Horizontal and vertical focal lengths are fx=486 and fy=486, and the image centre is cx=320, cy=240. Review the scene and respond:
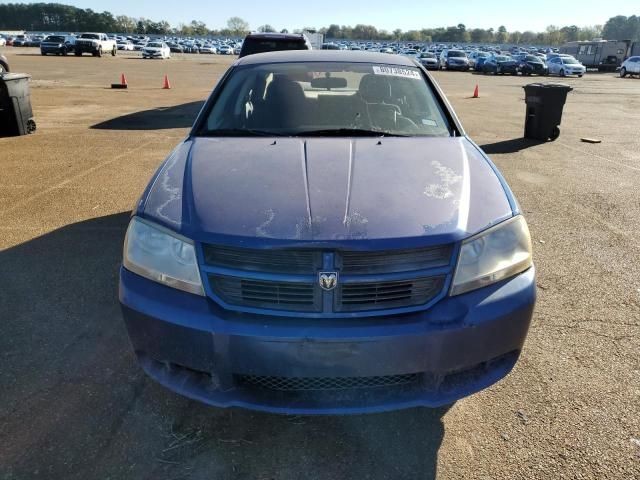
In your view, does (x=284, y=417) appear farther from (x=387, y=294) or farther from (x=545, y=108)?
(x=545, y=108)

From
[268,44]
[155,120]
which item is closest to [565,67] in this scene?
[268,44]

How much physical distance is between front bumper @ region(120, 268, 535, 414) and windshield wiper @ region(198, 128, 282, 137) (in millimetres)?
1326

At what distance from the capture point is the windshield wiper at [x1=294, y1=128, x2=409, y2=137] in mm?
3131

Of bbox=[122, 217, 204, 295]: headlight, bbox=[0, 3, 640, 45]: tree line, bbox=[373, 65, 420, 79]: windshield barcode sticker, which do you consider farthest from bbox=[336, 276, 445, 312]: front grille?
bbox=[0, 3, 640, 45]: tree line

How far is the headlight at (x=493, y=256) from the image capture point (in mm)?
2076

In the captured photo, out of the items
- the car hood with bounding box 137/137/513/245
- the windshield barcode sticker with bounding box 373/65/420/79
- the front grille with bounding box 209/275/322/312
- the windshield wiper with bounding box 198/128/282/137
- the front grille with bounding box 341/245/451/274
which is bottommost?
the front grille with bounding box 209/275/322/312

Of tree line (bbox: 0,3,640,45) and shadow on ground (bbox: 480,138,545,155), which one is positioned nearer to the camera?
shadow on ground (bbox: 480,138,545,155)

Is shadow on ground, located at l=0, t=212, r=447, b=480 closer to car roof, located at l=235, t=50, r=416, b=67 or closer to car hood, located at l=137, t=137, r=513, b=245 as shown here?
car hood, located at l=137, t=137, r=513, b=245

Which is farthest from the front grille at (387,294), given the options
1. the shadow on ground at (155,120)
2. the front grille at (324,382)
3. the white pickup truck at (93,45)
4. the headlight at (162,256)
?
the white pickup truck at (93,45)

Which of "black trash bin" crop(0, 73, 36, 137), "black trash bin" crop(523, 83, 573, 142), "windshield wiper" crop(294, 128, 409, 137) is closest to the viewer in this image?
"windshield wiper" crop(294, 128, 409, 137)

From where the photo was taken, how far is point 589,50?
2002 inches

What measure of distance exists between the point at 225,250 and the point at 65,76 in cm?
2540

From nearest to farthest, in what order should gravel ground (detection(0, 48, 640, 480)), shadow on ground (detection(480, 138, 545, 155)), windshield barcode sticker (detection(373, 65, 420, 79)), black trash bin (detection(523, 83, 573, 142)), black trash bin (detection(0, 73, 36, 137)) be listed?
gravel ground (detection(0, 48, 640, 480)), windshield barcode sticker (detection(373, 65, 420, 79)), black trash bin (detection(0, 73, 36, 137)), shadow on ground (detection(480, 138, 545, 155)), black trash bin (detection(523, 83, 573, 142))

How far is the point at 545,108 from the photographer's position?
32.4 feet
